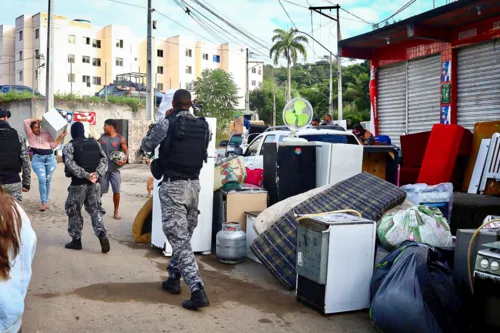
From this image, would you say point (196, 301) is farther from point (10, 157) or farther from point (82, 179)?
point (10, 157)

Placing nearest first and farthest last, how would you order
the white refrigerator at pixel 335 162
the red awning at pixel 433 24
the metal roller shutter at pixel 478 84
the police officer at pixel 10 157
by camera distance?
the police officer at pixel 10 157, the white refrigerator at pixel 335 162, the red awning at pixel 433 24, the metal roller shutter at pixel 478 84

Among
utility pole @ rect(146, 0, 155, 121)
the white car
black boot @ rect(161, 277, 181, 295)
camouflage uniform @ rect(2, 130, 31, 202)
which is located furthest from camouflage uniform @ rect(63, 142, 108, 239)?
utility pole @ rect(146, 0, 155, 121)

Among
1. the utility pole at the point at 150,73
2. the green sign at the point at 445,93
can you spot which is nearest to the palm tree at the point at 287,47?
the utility pole at the point at 150,73

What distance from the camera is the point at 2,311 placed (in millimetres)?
2275

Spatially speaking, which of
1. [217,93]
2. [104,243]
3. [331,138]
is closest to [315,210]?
[104,243]

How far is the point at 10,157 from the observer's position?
660cm

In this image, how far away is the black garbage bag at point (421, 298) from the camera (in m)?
3.94

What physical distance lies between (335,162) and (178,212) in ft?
9.50

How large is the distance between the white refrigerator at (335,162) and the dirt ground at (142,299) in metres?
1.67

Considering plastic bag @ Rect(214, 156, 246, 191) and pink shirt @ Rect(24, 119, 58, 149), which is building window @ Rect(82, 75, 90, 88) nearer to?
pink shirt @ Rect(24, 119, 58, 149)

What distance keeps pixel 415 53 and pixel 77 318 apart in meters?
9.57

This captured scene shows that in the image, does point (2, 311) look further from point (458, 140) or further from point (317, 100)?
point (317, 100)

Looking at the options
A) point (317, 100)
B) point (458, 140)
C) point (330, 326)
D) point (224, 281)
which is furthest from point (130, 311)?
point (317, 100)

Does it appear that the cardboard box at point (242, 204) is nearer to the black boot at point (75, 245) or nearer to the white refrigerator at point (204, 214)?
the white refrigerator at point (204, 214)
